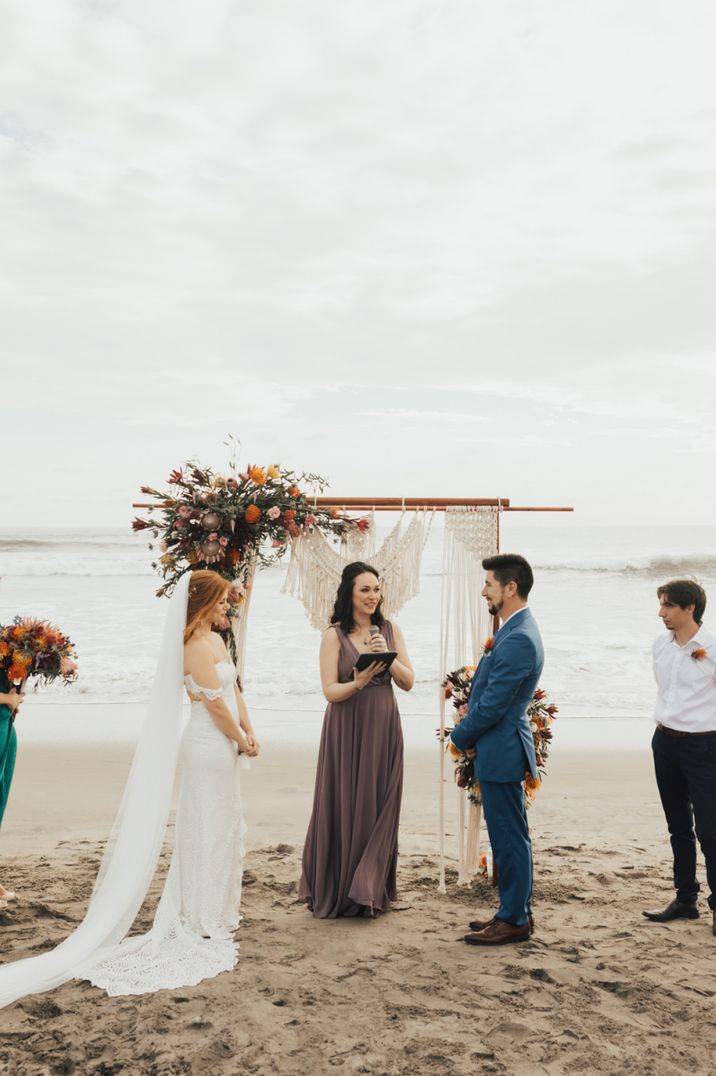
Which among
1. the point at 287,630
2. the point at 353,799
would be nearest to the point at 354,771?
the point at 353,799

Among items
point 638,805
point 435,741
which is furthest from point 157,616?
point 638,805

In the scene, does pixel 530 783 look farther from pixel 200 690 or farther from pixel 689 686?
pixel 200 690

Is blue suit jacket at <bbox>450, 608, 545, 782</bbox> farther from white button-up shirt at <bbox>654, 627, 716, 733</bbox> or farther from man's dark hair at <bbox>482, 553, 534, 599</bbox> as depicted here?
white button-up shirt at <bbox>654, 627, 716, 733</bbox>

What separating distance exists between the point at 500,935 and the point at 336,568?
93.1 inches

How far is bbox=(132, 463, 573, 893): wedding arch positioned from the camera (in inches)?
217

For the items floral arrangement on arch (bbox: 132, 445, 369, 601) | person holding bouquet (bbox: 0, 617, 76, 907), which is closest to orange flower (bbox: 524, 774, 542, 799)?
floral arrangement on arch (bbox: 132, 445, 369, 601)

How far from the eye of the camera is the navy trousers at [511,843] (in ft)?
14.7

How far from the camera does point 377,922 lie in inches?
191

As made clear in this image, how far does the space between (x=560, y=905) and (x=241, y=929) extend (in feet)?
6.09

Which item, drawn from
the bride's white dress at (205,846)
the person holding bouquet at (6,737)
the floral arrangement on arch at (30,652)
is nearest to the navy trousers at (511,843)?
the bride's white dress at (205,846)

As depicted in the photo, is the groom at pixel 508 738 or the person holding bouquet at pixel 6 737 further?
the person holding bouquet at pixel 6 737

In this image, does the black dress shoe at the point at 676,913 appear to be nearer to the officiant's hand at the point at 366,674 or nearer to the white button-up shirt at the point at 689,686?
the white button-up shirt at the point at 689,686

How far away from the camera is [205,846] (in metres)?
4.59

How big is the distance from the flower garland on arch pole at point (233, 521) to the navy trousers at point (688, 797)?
2.31 metres
